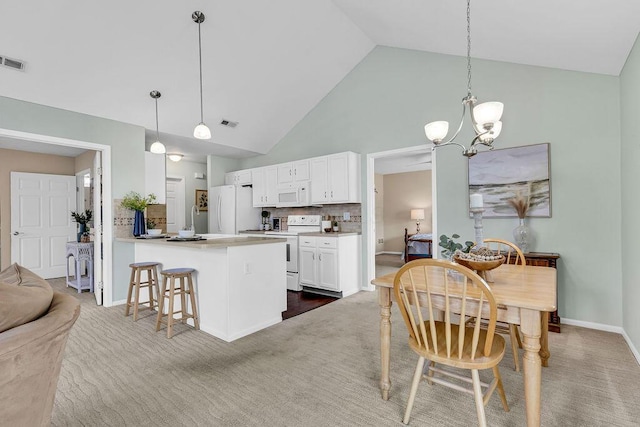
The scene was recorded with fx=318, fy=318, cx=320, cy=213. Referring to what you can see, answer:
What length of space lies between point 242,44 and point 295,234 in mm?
2763

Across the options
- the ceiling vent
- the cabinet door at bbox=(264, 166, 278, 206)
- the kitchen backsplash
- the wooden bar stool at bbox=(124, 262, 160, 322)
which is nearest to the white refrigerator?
the cabinet door at bbox=(264, 166, 278, 206)

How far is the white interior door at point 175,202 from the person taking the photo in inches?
267

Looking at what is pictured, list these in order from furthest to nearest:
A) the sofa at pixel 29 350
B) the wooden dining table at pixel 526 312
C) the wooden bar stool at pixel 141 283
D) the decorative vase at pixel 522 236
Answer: the wooden bar stool at pixel 141 283 < the decorative vase at pixel 522 236 < the wooden dining table at pixel 526 312 < the sofa at pixel 29 350

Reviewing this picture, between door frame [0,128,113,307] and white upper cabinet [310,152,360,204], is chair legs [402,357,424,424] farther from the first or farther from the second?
door frame [0,128,113,307]

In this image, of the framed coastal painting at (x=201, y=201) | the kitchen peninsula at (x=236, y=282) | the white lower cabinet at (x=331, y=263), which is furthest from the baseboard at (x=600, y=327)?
the framed coastal painting at (x=201, y=201)

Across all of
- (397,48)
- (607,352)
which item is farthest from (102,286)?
(607,352)

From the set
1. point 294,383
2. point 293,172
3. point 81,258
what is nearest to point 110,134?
point 81,258

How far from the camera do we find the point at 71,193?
639 centimetres

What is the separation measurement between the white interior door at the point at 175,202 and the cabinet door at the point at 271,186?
2.20 meters

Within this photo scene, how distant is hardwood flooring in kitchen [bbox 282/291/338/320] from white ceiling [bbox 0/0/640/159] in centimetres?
296

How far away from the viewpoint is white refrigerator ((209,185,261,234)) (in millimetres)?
6129

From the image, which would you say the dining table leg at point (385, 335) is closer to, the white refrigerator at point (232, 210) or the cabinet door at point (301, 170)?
the cabinet door at point (301, 170)

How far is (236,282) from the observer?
3.04 m

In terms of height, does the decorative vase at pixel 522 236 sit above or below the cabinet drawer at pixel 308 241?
above
